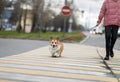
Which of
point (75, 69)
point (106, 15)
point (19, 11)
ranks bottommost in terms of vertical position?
point (19, 11)

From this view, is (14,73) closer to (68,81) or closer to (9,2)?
(68,81)

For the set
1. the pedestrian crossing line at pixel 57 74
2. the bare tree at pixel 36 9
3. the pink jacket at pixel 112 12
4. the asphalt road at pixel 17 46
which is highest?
the pink jacket at pixel 112 12

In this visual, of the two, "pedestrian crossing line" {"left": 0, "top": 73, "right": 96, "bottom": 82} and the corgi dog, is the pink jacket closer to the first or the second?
the corgi dog

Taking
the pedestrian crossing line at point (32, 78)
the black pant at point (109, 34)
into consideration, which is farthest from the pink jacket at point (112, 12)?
the pedestrian crossing line at point (32, 78)

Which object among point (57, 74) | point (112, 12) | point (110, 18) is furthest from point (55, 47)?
point (57, 74)

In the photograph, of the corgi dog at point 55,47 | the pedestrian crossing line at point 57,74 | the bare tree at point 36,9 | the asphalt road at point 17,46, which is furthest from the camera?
the bare tree at point 36,9

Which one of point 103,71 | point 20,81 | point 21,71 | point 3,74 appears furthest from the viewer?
point 103,71

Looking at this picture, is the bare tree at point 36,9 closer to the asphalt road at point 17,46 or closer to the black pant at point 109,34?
the asphalt road at point 17,46

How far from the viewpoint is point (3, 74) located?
770cm

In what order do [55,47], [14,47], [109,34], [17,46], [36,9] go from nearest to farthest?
[109,34] → [55,47] → [14,47] → [17,46] → [36,9]

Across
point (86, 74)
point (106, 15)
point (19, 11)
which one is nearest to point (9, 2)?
point (19, 11)

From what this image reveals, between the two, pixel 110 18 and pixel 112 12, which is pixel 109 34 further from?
pixel 112 12

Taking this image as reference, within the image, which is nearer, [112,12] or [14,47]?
[112,12]

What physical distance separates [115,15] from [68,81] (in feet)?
16.5
